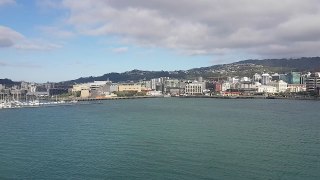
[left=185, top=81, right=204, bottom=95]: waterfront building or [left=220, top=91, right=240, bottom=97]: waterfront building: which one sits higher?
[left=185, top=81, right=204, bottom=95]: waterfront building

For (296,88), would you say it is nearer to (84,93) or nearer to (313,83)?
(313,83)

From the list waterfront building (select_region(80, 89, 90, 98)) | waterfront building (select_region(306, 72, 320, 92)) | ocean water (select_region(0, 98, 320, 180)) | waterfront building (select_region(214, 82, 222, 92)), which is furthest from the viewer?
waterfront building (select_region(214, 82, 222, 92))

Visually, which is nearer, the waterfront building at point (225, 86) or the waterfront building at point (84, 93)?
the waterfront building at point (84, 93)

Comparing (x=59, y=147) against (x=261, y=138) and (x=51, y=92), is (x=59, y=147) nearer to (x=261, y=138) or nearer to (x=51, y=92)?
(x=261, y=138)

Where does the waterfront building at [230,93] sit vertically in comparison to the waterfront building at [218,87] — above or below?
below

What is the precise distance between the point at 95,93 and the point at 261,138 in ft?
139

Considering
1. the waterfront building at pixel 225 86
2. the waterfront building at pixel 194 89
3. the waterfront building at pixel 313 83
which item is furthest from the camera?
the waterfront building at pixel 225 86

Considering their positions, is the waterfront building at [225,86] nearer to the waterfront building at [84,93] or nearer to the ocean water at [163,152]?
the waterfront building at [84,93]

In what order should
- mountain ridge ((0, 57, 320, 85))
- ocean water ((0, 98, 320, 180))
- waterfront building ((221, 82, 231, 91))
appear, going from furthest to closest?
mountain ridge ((0, 57, 320, 85))
waterfront building ((221, 82, 231, 91))
ocean water ((0, 98, 320, 180))

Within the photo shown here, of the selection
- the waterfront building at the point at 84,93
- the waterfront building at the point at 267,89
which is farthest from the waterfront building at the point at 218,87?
the waterfront building at the point at 84,93

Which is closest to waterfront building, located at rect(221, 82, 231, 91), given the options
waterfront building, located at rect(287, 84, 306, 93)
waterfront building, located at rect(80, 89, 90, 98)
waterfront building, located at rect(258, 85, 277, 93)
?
waterfront building, located at rect(258, 85, 277, 93)

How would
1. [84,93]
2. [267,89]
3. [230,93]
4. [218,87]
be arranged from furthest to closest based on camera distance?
[218,87]
[267,89]
[230,93]
[84,93]

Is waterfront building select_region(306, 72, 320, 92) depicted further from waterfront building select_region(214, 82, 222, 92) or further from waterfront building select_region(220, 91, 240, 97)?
waterfront building select_region(214, 82, 222, 92)

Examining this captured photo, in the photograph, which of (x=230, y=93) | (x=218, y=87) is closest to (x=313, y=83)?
(x=230, y=93)
